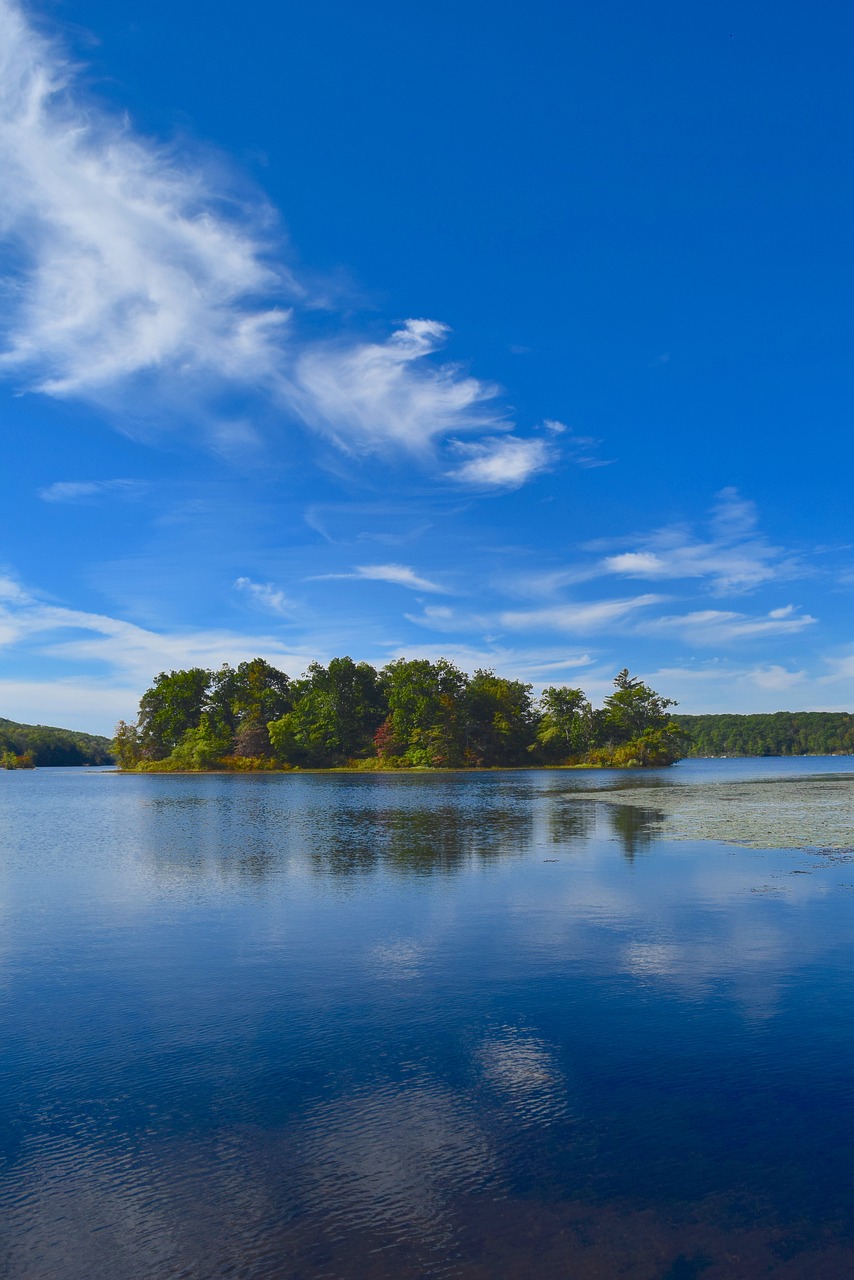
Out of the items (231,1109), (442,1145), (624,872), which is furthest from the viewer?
(624,872)

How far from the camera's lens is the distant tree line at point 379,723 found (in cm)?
15250

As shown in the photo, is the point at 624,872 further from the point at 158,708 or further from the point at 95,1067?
the point at 158,708

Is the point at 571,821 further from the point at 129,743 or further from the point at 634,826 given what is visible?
the point at 129,743

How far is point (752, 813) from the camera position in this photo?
49.6 metres

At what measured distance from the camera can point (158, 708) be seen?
171 meters

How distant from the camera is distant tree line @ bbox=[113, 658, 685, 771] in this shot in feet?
500

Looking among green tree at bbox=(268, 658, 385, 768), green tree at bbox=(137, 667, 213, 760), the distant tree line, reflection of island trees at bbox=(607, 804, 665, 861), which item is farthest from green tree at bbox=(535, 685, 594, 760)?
reflection of island trees at bbox=(607, 804, 665, 861)

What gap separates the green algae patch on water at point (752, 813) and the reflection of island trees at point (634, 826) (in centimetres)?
59

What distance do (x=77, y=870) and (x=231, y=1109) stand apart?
72.4 ft

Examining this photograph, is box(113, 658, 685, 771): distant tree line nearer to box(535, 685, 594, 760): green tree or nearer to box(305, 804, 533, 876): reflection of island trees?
box(535, 685, 594, 760): green tree

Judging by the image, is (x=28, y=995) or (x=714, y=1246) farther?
(x=28, y=995)

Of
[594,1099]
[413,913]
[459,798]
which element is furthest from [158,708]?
[594,1099]

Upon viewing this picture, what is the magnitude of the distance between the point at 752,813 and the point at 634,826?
40.1 feet

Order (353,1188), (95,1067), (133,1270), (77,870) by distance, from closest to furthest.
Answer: (133,1270)
(353,1188)
(95,1067)
(77,870)
